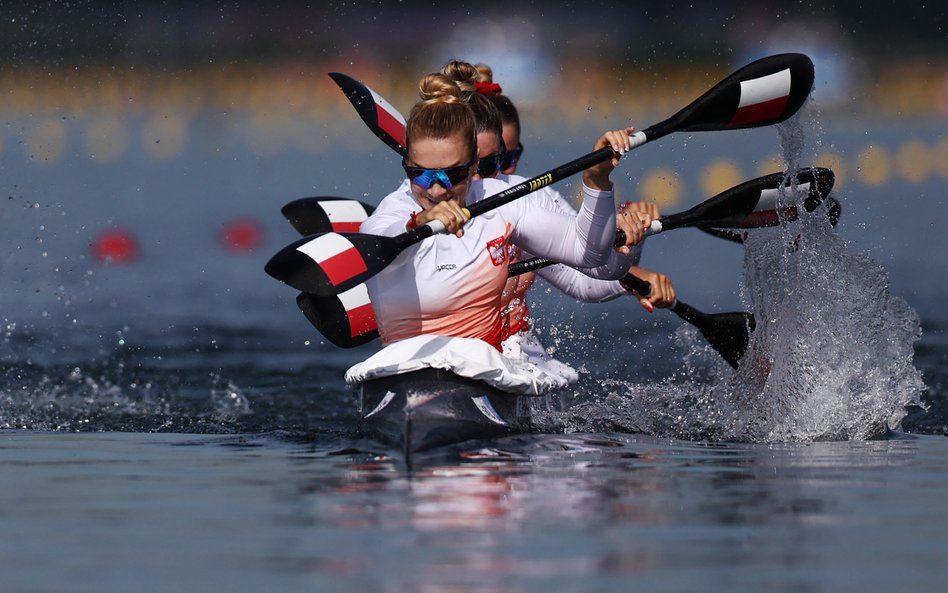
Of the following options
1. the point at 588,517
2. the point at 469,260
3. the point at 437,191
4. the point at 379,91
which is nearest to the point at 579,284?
the point at 469,260

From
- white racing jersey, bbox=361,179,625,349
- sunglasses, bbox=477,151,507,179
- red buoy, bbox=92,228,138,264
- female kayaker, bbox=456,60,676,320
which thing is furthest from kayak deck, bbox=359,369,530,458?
red buoy, bbox=92,228,138,264

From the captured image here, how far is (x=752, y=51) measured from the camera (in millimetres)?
31562

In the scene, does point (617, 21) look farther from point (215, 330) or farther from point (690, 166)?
point (215, 330)

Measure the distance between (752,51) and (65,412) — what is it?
24433 mm

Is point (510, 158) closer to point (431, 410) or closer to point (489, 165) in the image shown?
point (489, 165)

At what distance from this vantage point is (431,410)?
6.00 metres

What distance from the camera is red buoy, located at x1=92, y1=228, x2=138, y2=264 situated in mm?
23203

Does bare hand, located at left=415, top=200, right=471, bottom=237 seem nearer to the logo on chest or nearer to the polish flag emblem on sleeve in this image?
the logo on chest

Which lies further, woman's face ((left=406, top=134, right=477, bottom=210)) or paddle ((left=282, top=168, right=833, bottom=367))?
paddle ((left=282, top=168, right=833, bottom=367))

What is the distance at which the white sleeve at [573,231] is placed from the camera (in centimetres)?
650

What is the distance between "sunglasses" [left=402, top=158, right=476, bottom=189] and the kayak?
529 millimetres

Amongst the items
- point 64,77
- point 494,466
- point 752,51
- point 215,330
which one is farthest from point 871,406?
point 64,77

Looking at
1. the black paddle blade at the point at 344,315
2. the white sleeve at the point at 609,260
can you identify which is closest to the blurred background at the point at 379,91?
the black paddle blade at the point at 344,315

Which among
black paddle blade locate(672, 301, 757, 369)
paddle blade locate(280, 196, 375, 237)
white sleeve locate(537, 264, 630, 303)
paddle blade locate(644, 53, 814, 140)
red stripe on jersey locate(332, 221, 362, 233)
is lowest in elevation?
black paddle blade locate(672, 301, 757, 369)
